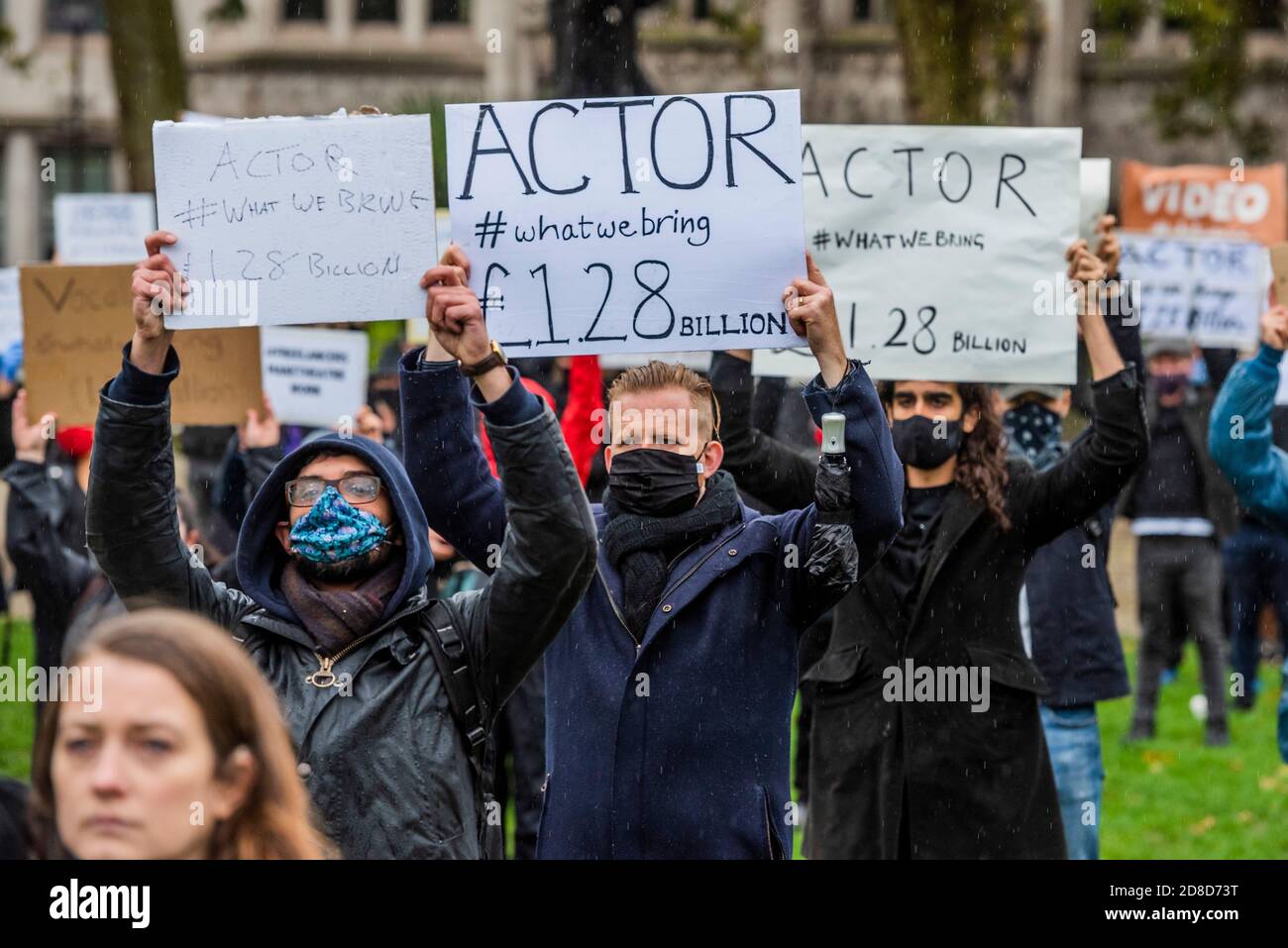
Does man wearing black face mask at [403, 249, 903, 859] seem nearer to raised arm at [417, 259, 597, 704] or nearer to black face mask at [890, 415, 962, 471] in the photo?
raised arm at [417, 259, 597, 704]

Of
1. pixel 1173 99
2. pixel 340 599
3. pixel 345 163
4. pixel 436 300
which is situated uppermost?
pixel 1173 99

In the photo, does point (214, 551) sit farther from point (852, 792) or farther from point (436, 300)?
point (436, 300)

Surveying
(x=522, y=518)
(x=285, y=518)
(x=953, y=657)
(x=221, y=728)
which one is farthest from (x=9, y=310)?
(x=221, y=728)

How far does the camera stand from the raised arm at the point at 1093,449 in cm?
517

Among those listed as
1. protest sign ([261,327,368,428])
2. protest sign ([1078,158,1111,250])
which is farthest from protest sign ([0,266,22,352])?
protest sign ([1078,158,1111,250])

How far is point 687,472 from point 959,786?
1.42 meters

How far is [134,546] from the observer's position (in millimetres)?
3807

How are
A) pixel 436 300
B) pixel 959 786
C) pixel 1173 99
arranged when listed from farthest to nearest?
pixel 1173 99 → pixel 959 786 → pixel 436 300

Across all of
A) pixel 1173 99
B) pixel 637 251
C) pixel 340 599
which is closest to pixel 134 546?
pixel 340 599

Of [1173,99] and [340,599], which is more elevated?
[1173,99]

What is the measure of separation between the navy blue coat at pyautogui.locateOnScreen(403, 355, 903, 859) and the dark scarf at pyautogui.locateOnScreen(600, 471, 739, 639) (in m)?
0.03

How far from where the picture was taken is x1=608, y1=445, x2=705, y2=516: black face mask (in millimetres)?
4277
